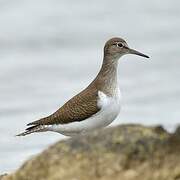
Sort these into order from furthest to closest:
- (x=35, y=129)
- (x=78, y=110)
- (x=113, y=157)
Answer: (x=35, y=129)
(x=78, y=110)
(x=113, y=157)

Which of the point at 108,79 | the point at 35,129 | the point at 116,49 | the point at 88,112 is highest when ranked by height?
the point at 116,49

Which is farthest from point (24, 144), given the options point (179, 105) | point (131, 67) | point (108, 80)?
point (131, 67)

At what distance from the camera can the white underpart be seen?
39.2ft

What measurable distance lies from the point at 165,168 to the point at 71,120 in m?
4.97

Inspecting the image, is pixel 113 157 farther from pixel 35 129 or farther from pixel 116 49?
pixel 116 49

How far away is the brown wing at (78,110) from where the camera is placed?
12.1 metres

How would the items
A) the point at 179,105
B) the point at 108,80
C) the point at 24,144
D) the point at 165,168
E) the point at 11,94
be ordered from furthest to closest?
the point at 11,94 < the point at 179,105 < the point at 24,144 < the point at 108,80 < the point at 165,168

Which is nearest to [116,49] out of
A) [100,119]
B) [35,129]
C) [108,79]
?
[108,79]

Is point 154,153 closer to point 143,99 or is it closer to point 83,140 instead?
point 83,140

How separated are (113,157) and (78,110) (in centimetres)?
481

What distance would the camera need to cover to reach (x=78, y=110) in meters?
12.3

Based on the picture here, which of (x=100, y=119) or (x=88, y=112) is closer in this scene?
(x=100, y=119)

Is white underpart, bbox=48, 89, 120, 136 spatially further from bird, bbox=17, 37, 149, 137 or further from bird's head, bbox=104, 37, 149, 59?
bird's head, bbox=104, 37, 149, 59

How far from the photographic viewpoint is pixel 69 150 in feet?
25.2
